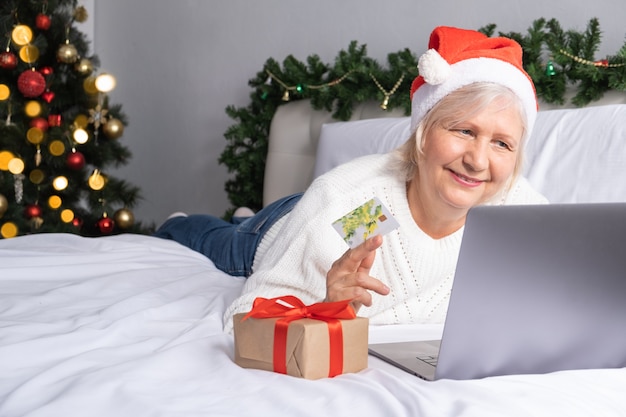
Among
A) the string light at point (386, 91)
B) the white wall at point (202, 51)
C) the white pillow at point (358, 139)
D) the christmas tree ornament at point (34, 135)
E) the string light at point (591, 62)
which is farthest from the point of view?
the christmas tree ornament at point (34, 135)

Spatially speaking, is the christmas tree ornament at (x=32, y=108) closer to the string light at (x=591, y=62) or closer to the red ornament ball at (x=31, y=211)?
the red ornament ball at (x=31, y=211)

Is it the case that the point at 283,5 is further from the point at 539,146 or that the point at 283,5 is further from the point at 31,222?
the point at 539,146

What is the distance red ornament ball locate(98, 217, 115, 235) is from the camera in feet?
11.4

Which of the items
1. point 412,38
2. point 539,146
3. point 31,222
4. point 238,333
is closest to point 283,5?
point 412,38

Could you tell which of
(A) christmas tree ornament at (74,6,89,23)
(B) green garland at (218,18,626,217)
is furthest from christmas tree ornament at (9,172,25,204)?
(B) green garland at (218,18,626,217)

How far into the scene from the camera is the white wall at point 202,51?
9.88 ft

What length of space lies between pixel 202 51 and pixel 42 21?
0.81 meters

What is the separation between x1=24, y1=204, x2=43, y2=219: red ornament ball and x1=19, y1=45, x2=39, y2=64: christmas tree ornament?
0.64 m

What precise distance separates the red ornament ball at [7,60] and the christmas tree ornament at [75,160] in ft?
1.47

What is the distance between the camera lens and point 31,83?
327 centimetres

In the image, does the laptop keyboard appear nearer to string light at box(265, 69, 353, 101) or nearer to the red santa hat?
the red santa hat

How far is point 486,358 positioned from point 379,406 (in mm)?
179

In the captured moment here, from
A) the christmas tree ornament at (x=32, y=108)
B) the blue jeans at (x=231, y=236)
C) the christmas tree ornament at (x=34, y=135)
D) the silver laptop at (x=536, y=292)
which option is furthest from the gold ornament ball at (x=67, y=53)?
the silver laptop at (x=536, y=292)

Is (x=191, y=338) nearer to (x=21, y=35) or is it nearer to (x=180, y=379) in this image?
(x=180, y=379)
